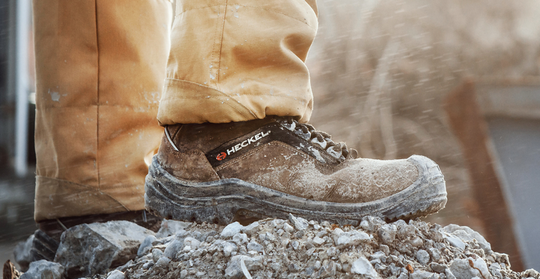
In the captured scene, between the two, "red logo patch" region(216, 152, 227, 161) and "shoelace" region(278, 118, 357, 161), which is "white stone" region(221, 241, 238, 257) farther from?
"shoelace" region(278, 118, 357, 161)

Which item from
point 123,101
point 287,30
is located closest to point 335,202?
point 287,30

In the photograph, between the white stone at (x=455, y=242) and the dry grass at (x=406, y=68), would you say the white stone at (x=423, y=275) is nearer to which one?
the white stone at (x=455, y=242)

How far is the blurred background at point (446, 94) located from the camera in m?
2.78

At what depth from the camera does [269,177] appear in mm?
1139

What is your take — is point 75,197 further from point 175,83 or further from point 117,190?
point 175,83

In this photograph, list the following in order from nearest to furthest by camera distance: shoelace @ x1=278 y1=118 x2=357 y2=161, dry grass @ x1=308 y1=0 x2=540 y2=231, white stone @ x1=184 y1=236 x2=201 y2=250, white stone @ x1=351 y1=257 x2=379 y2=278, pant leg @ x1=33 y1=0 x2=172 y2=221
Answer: white stone @ x1=351 y1=257 x2=379 y2=278, white stone @ x1=184 y1=236 x2=201 y2=250, shoelace @ x1=278 y1=118 x2=357 y2=161, pant leg @ x1=33 y1=0 x2=172 y2=221, dry grass @ x1=308 y1=0 x2=540 y2=231

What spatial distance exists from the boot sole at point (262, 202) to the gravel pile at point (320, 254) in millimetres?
43

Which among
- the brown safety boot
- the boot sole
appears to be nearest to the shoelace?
the brown safety boot

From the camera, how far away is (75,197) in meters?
1.43

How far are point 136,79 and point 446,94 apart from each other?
8.44 feet

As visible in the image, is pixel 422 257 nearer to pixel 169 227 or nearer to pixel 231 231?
pixel 231 231

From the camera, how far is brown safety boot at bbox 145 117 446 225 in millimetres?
1095

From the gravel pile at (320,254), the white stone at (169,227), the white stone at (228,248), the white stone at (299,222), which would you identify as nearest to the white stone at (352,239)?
the gravel pile at (320,254)

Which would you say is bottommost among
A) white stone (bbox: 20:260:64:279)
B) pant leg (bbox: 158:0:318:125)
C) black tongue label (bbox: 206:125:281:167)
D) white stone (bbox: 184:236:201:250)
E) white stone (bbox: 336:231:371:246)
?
white stone (bbox: 20:260:64:279)
